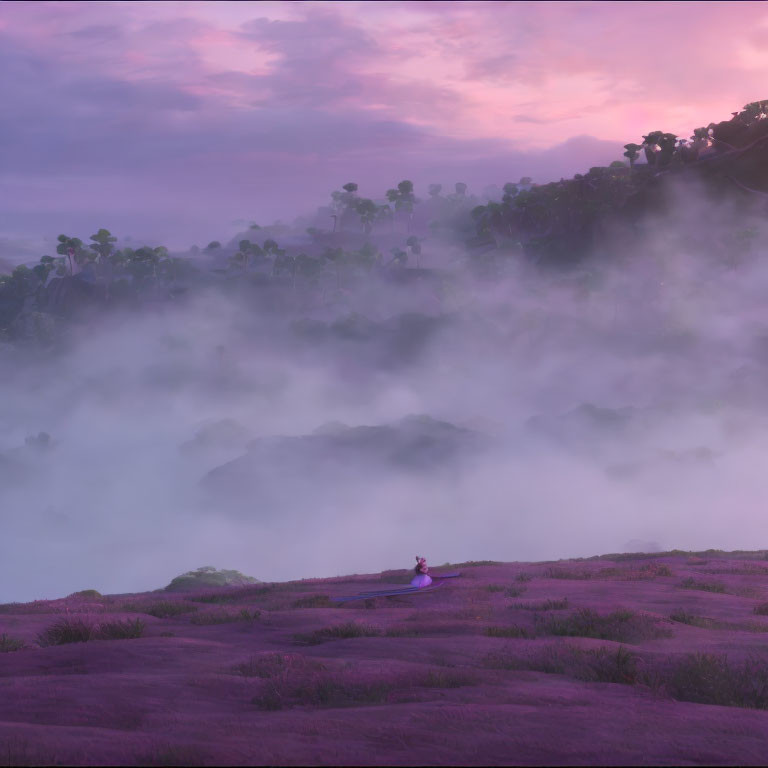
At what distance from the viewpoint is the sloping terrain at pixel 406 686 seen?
6.52 meters

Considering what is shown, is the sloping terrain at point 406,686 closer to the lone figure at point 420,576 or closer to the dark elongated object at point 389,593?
the dark elongated object at point 389,593

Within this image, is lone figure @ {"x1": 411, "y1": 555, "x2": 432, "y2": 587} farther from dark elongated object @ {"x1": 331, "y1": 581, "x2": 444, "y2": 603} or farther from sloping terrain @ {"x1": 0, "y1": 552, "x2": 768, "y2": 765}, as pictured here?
sloping terrain @ {"x1": 0, "y1": 552, "x2": 768, "y2": 765}

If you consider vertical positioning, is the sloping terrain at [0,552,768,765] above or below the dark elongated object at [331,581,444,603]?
above

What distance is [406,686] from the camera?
9023mm

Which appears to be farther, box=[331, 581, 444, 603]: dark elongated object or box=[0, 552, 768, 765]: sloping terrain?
box=[331, 581, 444, 603]: dark elongated object

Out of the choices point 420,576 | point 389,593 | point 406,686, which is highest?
point 406,686

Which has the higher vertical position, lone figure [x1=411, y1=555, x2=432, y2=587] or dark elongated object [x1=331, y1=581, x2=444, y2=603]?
lone figure [x1=411, y1=555, x2=432, y2=587]

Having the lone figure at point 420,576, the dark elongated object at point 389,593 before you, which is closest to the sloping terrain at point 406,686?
the dark elongated object at point 389,593

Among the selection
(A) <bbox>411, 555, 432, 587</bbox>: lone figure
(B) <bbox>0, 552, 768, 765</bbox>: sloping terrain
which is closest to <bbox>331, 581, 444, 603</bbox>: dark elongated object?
(A) <bbox>411, 555, 432, 587</bbox>: lone figure

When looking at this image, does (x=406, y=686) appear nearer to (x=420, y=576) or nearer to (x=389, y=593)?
(x=389, y=593)

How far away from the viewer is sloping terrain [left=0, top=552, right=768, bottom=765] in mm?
6520

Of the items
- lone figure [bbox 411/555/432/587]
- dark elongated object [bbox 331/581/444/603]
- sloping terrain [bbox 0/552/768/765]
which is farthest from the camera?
lone figure [bbox 411/555/432/587]

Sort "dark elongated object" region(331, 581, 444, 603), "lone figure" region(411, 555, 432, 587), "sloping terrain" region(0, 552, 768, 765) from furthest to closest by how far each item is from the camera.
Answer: "lone figure" region(411, 555, 432, 587)
"dark elongated object" region(331, 581, 444, 603)
"sloping terrain" region(0, 552, 768, 765)

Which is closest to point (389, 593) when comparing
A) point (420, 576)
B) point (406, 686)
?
point (420, 576)
